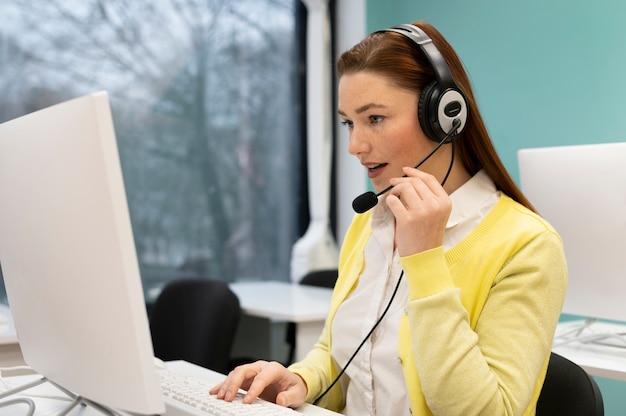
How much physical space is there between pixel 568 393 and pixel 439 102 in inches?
19.6

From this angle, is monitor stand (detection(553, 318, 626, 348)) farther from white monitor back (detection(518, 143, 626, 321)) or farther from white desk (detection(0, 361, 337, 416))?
white desk (detection(0, 361, 337, 416))

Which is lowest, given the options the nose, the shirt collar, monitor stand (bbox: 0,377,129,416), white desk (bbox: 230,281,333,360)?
white desk (bbox: 230,281,333,360)

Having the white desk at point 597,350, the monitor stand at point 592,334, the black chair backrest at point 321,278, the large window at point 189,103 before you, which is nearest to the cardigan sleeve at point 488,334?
the white desk at point 597,350

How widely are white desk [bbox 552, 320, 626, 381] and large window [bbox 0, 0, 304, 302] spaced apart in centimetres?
173

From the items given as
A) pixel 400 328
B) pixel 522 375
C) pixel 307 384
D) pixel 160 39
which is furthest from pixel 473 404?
pixel 160 39

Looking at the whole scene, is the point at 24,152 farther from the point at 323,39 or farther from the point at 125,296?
the point at 323,39

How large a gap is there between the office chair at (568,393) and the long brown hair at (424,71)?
0.28 metres

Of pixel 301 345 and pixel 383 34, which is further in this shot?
pixel 301 345

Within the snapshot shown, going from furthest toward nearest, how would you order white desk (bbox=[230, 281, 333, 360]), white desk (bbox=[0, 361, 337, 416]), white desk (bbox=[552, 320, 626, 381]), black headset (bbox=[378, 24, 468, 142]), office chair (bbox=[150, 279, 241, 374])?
white desk (bbox=[230, 281, 333, 360]) < office chair (bbox=[150, 279, 241, 374]) < white desk (bbox=[552, 320, 626, 381]) < black headset (bbox=[378, 24, 468, 142]) < white desk (bbox=[0, 361, 337, 416])

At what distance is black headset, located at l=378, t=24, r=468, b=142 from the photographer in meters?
1.18

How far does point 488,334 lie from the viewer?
1.08 m

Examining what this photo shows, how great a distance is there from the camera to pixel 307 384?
1226mm

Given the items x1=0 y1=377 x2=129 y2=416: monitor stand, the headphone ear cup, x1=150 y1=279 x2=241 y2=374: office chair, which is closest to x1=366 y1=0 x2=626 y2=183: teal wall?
x1=150 y1=279 x2=241 y2=374: office chair

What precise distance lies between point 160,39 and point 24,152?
244cm
